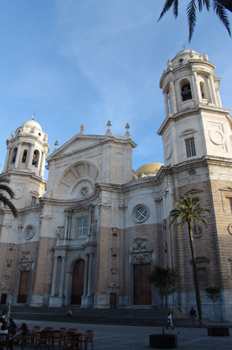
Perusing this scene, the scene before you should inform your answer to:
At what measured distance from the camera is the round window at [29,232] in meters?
39.3

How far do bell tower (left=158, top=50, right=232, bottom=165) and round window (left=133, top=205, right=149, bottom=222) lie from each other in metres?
5.53

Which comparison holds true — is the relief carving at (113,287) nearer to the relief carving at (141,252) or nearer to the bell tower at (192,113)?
the relief carving at (141,252)

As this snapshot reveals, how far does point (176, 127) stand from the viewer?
31.0 metres

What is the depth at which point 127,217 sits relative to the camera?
32.3m

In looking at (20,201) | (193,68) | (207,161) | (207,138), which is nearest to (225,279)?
(207,161)

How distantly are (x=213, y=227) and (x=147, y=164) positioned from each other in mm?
26577

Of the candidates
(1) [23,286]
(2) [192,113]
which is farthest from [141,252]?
(1) [23,286]

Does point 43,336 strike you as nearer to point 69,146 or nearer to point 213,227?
point 213,227

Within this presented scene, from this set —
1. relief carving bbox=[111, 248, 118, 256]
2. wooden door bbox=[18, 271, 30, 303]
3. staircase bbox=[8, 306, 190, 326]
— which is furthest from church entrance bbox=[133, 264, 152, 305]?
wooden door bbox=[18, 271, 30, 303]

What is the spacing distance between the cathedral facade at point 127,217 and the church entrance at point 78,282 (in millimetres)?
108

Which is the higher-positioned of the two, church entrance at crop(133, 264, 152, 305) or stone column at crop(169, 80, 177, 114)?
stone column at crop(169, 80, 177, 114)

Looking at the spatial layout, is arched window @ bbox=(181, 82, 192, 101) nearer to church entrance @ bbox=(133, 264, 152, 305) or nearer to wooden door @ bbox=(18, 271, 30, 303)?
church entrance @ bbox=(133, 264, 152, 305)

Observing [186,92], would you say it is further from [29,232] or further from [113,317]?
[29,232]

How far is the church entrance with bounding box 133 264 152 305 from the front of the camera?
93.5 ft
